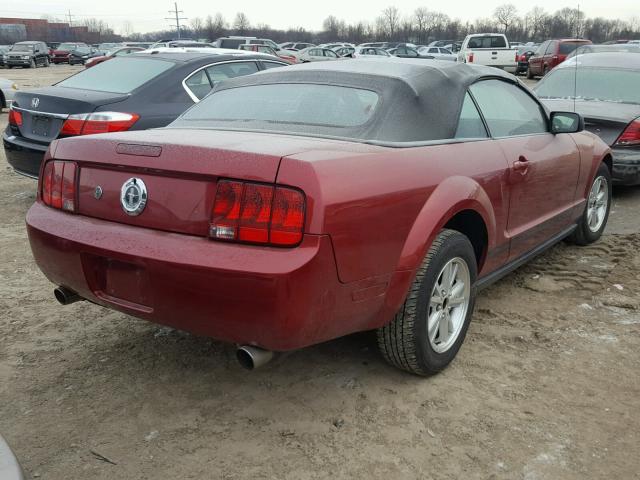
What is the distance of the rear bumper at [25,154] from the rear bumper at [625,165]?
17.7ft

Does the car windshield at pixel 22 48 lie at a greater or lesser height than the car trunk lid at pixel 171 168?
greater

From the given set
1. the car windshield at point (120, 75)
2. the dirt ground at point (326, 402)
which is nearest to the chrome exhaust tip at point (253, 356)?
the dirt ground at point (326, 402)

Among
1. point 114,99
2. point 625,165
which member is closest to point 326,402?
point 114,99

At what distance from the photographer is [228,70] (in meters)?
7.01

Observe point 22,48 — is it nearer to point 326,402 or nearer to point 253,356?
point 326,402

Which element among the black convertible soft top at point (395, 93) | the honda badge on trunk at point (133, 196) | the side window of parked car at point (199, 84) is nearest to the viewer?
the honda badge on trunk at point (133, 196)

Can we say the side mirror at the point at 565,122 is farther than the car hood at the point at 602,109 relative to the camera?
No

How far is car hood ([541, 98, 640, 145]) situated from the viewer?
6359 mm

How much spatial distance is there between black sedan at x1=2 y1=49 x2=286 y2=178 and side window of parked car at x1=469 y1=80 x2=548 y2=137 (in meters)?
3.38

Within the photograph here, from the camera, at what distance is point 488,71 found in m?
3.82

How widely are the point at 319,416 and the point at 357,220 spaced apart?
93 centimetres

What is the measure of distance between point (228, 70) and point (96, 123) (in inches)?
68.9

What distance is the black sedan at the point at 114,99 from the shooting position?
5910mm

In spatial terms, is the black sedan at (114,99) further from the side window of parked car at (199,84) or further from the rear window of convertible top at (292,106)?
the rear window of convertible top at (292,106)
